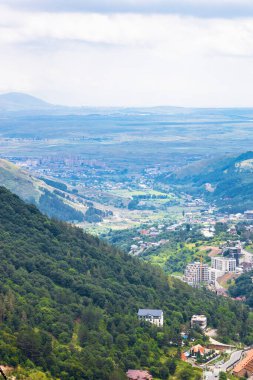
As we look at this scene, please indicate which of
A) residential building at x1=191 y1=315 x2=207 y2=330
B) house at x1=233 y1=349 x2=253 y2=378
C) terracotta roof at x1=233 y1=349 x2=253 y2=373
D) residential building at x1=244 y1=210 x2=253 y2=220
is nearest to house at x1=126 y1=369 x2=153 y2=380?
house at x1=233 y1=349 x2=253 y2=378

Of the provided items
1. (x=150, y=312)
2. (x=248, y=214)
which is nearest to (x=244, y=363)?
(x=150, y=312)

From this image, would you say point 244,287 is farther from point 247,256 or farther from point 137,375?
point 137,375

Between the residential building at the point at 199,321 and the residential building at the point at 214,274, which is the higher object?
the residential building at the point at 199,321

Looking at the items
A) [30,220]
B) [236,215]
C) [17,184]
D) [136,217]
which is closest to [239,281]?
[30,220]

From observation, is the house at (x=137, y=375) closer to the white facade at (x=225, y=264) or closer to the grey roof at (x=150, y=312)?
the grey roof at (x=150, y=312)

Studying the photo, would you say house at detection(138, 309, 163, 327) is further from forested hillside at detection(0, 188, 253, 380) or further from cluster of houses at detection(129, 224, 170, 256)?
cluster of houses at detection(129, 224, 170, 256)

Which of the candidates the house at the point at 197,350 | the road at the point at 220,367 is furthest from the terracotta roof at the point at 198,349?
the road at the point at 220,367
